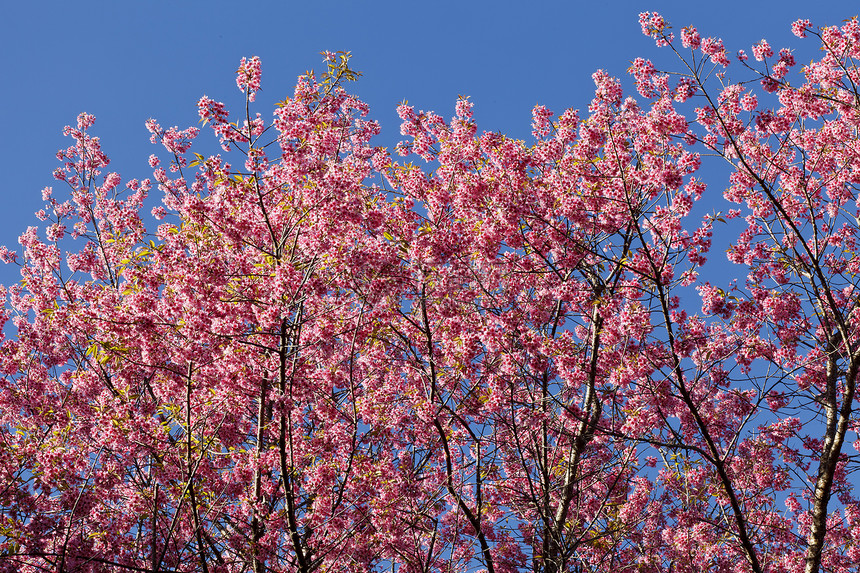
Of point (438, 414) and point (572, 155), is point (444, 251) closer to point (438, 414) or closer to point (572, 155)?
point (438, 414)

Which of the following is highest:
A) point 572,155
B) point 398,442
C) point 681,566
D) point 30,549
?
point 572,155

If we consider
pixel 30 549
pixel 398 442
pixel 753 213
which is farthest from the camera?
pixel 753 213

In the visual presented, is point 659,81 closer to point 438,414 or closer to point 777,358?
point 777,358

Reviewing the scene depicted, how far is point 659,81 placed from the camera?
11312 mm

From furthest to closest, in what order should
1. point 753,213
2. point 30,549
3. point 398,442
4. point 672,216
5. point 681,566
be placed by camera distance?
point 753,213 < point 681,566 < point 398,442 < point 672,216 < point 30,549

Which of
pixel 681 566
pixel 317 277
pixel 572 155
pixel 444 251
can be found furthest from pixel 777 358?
pixel 317 277

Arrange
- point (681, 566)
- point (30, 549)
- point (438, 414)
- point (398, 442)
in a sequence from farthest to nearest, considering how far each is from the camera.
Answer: point (681, 566), point (398, 442), point (438, 414), point (30, 549)

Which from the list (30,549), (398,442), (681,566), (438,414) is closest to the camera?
(30,549)

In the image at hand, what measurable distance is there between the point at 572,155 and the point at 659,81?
1.60m

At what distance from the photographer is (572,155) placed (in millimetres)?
11719

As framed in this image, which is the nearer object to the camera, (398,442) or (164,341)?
(164,341)

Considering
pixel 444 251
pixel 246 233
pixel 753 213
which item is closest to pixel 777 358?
pixel 753 213

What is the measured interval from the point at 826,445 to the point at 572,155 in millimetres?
5483

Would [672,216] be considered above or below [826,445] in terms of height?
above
